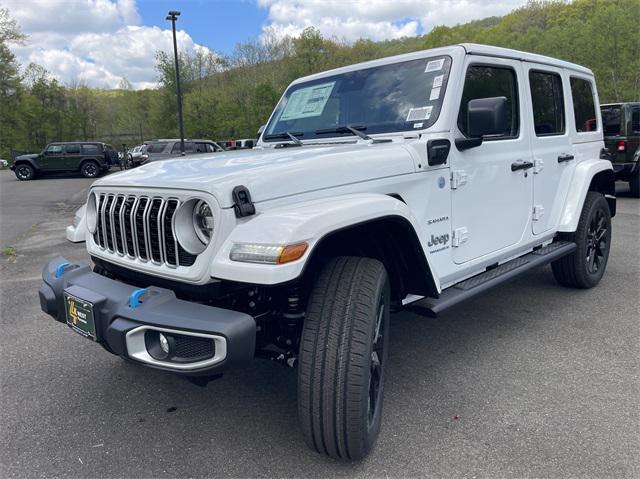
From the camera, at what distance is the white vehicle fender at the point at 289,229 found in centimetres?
194

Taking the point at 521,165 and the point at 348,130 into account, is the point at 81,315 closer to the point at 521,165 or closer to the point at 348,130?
the point at 348,130

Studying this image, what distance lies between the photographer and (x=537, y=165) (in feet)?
12.8

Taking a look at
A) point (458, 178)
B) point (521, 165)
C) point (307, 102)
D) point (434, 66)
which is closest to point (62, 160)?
point (307, 102)

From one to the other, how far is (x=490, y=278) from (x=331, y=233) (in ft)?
5.31

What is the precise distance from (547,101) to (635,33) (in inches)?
1142

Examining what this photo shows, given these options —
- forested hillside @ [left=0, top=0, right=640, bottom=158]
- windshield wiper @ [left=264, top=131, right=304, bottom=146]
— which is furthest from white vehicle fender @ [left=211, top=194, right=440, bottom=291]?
forested hillside @ [left=0, top=0, right=640, bottom=158]

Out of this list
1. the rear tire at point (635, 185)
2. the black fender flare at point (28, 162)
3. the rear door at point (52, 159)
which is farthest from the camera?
the rear door at point (52, 159)

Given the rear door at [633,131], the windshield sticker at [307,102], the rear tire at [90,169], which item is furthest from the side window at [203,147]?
the windshield sticker at [307,102]

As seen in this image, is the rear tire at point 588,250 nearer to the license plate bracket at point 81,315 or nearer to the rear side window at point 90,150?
the license plate bracket at point 81,315

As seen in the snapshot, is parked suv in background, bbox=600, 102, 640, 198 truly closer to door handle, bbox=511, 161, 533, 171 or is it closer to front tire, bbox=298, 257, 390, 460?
door handle, bbox=511, 161, 533, 171

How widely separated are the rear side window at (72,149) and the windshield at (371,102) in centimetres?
2436

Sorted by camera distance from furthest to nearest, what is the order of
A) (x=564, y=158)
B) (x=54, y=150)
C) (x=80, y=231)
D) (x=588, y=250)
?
(x=54, y=150)
(x=588, y=250)
(x=564, y=158)
(x=80, y=231)

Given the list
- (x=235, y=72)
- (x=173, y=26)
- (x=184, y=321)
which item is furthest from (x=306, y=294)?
(x=235, y=72)

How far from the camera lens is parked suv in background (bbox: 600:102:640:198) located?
10727mm
